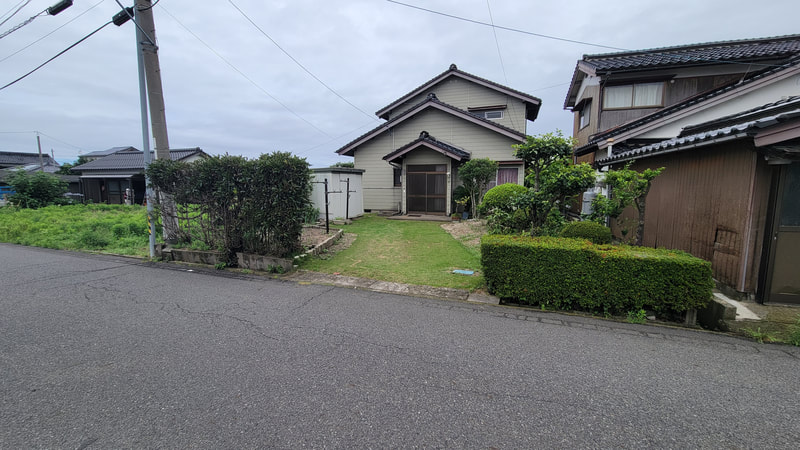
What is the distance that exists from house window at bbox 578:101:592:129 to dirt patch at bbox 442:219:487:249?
7418 millimetres

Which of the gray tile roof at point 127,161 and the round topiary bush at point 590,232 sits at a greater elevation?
the gray tile roof at point 127,161

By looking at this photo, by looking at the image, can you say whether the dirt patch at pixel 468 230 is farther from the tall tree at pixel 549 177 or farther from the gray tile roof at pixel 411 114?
the gray tile roof at pixel 411 114

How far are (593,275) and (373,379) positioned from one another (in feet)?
11.1

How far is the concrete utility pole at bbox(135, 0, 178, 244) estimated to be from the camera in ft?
24.6

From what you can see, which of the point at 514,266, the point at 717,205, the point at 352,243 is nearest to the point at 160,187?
the point at 352,243

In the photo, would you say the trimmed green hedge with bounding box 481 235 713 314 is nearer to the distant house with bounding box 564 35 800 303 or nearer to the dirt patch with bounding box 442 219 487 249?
the distant house with bounding box 564 35 800 303

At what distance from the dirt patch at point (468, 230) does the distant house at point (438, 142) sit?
2.13 m

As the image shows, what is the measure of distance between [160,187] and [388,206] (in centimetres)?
988

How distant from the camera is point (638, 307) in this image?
170 inches

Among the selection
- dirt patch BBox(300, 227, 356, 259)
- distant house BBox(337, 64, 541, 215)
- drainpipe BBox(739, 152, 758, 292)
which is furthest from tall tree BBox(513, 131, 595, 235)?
distant house BBox(337, 64, 541, 215)

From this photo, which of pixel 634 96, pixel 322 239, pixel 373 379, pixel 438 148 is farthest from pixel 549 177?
pixel 634 96

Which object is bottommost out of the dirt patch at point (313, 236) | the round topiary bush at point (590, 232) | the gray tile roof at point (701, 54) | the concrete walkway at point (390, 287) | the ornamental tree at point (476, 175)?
the concrete walkway at point (390, 287)

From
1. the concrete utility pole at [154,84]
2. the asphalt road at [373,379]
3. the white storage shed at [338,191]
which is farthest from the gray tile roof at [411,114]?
the asphalt road at [373,379]

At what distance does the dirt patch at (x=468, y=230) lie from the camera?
9.33 meters
